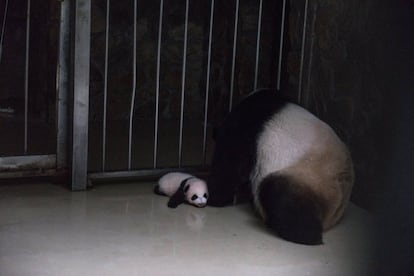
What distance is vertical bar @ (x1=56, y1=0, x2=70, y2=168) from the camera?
13.4 feet

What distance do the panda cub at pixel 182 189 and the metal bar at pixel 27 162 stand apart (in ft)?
2.01

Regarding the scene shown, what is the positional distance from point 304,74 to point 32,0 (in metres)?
2.45

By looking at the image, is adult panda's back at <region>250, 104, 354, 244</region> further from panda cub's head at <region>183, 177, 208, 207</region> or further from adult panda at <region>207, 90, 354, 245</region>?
panda cub's head at <region>183, 177, 208, 207</region>

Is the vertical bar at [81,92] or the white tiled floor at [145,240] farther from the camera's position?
the vertical bar at [81,92]

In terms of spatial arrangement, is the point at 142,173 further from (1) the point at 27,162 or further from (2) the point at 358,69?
(2) the point at 358,69

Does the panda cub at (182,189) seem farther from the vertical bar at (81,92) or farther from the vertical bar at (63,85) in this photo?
the vertical bar at (63,85)

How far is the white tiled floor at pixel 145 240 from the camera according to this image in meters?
3.13

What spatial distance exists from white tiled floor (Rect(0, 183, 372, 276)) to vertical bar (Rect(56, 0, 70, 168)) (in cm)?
22

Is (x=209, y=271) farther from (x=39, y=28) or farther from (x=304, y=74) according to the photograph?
(x=39, y=28)

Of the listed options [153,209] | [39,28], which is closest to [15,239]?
[153,209]

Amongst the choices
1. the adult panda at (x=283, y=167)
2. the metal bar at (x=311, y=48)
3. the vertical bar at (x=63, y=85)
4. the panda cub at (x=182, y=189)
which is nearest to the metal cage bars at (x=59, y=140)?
the vertical bar at (x=63, y=85)

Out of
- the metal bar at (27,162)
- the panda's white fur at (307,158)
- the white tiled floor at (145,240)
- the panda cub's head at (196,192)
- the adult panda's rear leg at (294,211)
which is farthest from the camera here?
the metal bar at (27,162)

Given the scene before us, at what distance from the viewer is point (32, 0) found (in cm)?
579

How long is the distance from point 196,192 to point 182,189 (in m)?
0.12
